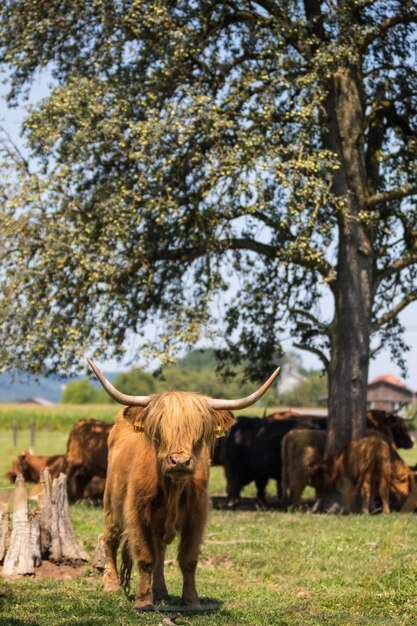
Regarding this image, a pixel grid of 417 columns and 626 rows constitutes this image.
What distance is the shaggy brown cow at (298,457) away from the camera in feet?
68.9

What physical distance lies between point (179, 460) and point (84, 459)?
1303cm

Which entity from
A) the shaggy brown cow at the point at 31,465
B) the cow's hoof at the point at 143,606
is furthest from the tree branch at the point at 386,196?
the cow's hoof at the point at 143,606

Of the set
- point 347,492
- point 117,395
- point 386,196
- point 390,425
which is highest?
point 386,196

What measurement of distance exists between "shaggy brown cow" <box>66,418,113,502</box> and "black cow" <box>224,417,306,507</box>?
11.7 ft

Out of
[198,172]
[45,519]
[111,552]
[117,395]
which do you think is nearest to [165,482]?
[117,395]

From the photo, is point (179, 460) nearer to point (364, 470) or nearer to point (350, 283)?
point (364, 470)

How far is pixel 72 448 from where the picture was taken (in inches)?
839

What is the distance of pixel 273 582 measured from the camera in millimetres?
11750

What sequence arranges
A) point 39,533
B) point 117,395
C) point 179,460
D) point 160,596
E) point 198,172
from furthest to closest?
point 198,172 < point 39,533 < point 160,596 < point 117,395 < point 179,460

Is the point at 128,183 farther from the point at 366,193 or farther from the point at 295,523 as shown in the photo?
the point at 295,523

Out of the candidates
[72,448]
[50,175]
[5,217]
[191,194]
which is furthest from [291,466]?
[5,217]

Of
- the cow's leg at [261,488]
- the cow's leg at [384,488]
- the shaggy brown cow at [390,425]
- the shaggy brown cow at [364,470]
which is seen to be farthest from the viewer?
the shaggy brown cow at [390,425]

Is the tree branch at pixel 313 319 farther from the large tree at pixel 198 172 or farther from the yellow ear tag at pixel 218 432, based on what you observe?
the yellow ear tag at pixel 218 432

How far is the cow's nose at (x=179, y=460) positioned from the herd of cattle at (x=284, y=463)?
11.6 m
